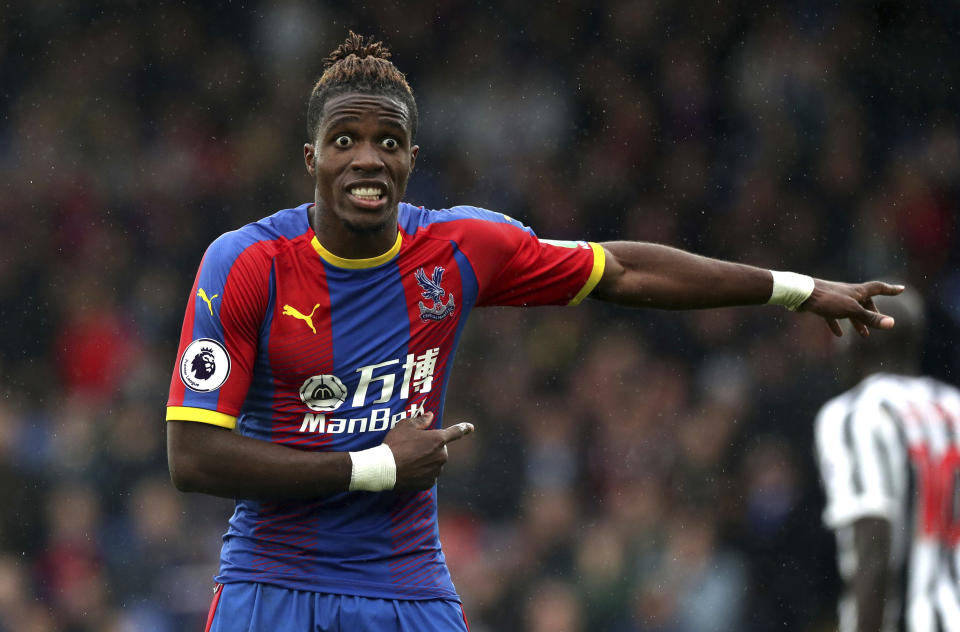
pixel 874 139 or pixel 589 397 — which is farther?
pixel 874 139

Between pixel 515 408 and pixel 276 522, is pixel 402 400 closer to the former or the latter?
pixel 276 522

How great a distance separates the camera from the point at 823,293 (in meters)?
4.08

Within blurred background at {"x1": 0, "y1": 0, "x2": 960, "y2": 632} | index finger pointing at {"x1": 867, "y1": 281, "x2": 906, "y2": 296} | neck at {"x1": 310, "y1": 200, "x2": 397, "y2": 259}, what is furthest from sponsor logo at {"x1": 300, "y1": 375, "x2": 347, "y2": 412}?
blurred background at {"x1": 0, "y1": 0, "x2": 960, "y2": 632}

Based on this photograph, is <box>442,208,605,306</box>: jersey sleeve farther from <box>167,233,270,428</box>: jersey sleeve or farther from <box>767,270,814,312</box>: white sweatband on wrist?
<box>167,233,270,428</box>: jersey sleeve

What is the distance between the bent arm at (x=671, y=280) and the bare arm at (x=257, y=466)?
87cm

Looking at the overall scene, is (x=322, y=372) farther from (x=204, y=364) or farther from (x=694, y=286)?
(x=694, y=286)

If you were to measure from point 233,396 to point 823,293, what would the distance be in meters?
1.75

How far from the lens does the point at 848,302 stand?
4.05m

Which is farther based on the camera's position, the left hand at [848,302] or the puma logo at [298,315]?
the left hand at [848,302]

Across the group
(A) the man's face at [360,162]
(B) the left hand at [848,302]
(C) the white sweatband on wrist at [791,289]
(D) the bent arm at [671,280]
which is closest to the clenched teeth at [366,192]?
(A) the man's face at [360,162]

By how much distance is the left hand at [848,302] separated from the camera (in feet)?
13.2

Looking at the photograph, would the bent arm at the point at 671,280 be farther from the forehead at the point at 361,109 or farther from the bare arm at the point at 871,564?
the bare arm at the point at 871,564

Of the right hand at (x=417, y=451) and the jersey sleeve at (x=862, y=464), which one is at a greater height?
the jersey sleeve at (x=862, y=464)

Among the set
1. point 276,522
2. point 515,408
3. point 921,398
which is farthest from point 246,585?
point 515,408
